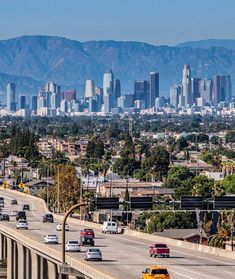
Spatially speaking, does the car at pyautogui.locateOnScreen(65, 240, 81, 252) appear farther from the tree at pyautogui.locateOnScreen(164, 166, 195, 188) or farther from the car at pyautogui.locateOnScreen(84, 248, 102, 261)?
the tree at pyautogui.locateOnScreen(164, 166, 195, 188)

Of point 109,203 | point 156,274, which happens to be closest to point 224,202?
point 109,203

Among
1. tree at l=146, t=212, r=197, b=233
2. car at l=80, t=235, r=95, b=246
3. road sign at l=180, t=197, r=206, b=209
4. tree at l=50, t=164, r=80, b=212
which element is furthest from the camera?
tree at l=50, t=164, r=80, b=212

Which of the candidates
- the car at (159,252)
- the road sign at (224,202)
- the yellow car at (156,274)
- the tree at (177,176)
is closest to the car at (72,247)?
the car at (159,252)

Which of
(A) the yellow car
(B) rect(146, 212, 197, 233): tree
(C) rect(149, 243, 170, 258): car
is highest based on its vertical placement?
(A) the yellow car

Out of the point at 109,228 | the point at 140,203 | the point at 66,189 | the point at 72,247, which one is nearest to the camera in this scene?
the point at 72,247

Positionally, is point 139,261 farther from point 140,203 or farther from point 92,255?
point 140,203

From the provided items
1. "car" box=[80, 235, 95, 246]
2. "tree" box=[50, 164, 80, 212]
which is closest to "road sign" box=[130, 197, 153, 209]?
"car" box=[80, 235, 95, 246]

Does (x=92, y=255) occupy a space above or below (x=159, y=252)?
above

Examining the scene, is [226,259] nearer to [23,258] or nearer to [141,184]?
[23,258]

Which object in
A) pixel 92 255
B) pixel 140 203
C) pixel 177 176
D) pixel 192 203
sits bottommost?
pixel 92 255

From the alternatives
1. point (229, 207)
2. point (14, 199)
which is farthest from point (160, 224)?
point (14, 199)

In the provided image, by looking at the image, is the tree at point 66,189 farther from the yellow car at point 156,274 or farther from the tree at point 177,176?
the yellow car at point 156,274
